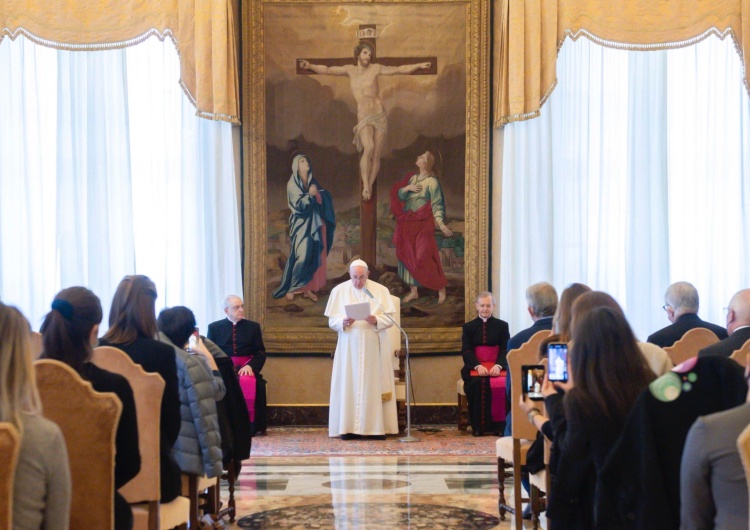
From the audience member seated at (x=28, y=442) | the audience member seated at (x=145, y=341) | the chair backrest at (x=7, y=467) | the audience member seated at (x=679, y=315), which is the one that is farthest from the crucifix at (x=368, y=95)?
the chair backrest at (x=7, y=467)

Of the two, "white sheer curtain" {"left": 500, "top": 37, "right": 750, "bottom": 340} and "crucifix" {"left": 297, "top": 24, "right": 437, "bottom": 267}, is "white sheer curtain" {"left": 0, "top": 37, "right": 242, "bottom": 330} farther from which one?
"white sheer curtain" {"left": 500, "top": 37, "right": 750, "bottom": 340}

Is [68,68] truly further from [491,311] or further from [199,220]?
[491,311]

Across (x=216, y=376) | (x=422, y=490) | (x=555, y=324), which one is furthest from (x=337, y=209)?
(x=555, y=324)

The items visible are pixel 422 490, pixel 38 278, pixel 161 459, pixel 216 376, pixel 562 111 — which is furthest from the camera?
pixel 562 111

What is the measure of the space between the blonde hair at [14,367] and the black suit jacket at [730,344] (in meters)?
3.42

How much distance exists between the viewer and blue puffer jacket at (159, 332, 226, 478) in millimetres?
4926

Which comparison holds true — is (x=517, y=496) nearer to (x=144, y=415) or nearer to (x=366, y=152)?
(x=144, y=415)

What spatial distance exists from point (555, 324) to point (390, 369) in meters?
5.73

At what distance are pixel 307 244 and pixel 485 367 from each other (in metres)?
2.44

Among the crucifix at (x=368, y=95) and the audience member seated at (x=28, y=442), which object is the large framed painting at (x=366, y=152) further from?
the audience member seated at (x=28, y=442)

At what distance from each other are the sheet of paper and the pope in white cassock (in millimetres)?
138

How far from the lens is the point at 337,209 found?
11.2 metres

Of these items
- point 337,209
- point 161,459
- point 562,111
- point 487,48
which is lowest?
point 161,459

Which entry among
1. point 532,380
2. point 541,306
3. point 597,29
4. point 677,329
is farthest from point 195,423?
point 597,29
